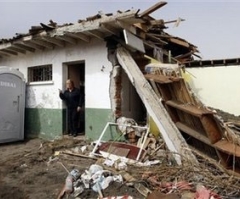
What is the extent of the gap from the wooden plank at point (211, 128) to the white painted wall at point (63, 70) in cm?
339

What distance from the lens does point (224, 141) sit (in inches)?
210

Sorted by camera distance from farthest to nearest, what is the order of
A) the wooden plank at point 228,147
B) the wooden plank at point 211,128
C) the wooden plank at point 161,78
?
the wooden plank at point 161,78 < the wooden plank at point 211,128 < the wooden plank at point 228,147

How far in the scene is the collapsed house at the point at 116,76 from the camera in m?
5.97

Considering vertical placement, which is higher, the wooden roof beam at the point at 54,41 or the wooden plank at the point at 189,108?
the wooden roof beam at the point at 54,41

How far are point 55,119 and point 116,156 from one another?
3799 millimetres

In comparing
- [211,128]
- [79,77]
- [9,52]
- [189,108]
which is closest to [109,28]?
[79,77]

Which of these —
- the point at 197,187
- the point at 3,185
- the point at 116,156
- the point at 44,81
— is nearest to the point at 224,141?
the point at 197,187

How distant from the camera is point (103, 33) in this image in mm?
8086

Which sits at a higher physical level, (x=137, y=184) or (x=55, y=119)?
(x=55, y=119)

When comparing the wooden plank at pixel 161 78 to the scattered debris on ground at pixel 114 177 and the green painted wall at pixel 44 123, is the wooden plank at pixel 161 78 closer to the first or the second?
the scattered debris on ground at pixel 114 177

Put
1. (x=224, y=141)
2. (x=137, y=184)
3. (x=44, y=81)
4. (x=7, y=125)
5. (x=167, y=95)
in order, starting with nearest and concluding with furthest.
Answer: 1. (x=137, y=184)
2. (x=224, y=141)
3. (x=167, y=95)
4. (x=7, y=125)
5. (x=44, y=81)

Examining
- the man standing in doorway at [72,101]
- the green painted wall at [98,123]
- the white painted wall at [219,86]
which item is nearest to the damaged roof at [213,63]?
the white painted wall at [219,86]

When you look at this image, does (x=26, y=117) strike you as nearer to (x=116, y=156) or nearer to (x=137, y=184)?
(x=116, y=156)

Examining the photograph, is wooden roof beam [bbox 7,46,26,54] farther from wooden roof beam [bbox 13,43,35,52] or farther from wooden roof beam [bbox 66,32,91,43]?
wooden roof beam [bbox 66,32,91,43]
